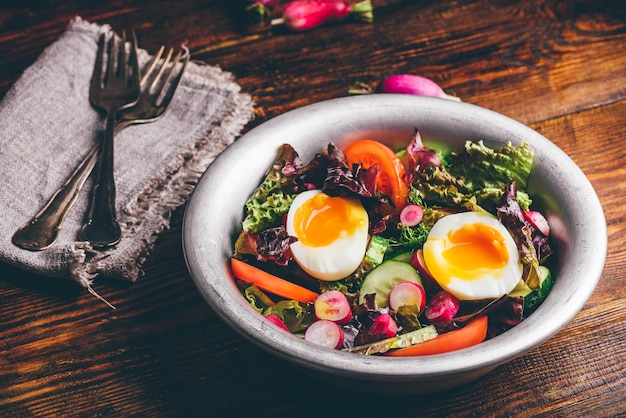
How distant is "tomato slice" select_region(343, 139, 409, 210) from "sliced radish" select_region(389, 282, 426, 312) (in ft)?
0.90

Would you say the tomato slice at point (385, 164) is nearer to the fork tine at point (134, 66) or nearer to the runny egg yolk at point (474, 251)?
the runny egg yolk at point (474, 251)

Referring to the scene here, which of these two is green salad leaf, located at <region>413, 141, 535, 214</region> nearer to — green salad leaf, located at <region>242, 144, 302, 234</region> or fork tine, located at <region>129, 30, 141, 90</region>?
green salad leaf, located at <region>242, 144, 302, 234</region>

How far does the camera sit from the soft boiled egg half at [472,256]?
5.33 feet

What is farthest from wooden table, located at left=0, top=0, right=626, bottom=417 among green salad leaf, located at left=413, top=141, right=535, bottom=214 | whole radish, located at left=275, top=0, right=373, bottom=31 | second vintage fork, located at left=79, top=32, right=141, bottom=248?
green salad leaf, located at left=413, top=141, right=535, bottom=214

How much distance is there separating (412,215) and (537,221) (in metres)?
0.32

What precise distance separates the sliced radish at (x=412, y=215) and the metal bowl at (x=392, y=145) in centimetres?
27

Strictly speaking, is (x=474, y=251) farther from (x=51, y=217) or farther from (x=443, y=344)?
(x=51, y=217)

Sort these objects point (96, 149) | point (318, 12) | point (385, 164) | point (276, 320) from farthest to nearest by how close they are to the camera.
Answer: point (318, 12), point (96, 149), point (385, 164), point (276, 320)

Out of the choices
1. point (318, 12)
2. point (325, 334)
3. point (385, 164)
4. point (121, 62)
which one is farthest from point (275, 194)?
point (318, 12)

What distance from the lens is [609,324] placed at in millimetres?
1766

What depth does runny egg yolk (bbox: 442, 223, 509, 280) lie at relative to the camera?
1655 mm

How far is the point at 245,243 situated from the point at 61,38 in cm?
137

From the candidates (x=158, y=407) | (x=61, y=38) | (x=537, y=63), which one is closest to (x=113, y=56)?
(x=61, y=38)

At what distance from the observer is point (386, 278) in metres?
1.67
